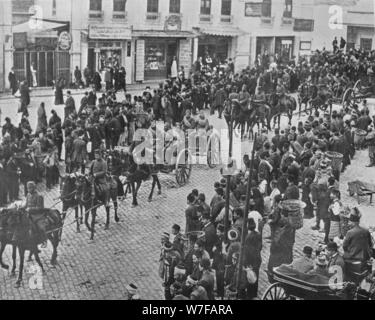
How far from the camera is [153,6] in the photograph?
77.7 ft

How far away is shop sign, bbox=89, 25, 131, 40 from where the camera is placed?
2455cm

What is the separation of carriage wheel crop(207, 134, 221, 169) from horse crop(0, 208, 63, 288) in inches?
258

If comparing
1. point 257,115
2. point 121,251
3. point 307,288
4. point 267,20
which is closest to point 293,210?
point 307,288

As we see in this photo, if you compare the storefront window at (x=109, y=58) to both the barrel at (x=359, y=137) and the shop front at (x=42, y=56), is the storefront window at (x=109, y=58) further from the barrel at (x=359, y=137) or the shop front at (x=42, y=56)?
the barrel at (x=359, y=137)

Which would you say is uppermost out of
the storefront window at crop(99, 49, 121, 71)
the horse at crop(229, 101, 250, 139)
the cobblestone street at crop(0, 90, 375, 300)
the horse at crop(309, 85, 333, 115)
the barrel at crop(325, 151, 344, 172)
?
the storefront window at crop(99, 49, 121, 71)

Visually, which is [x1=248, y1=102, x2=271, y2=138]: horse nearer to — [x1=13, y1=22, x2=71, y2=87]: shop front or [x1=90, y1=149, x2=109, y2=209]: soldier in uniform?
[x1=90, y1=149, x2=109, y2=209]: soldier in uniform

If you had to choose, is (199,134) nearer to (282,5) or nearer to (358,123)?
(358,123)

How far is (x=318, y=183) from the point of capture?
13.9 metres

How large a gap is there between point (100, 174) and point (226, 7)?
36.7 ft

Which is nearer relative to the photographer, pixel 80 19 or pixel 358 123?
pixel 358 123

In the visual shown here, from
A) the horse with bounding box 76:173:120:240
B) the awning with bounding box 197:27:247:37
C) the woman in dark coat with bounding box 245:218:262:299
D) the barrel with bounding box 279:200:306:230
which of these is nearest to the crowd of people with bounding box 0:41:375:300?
the woman in dark coat with bounding box 245:218:262:299

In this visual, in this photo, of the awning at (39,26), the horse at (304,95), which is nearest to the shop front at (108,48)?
the awning at (39,26)

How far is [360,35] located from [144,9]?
8.21 m
